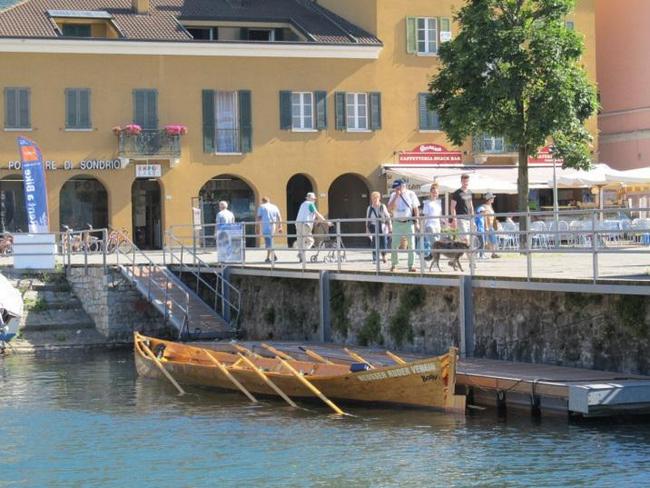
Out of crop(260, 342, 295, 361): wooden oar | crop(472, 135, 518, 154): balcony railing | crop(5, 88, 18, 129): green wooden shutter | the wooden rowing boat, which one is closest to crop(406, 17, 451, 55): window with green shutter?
crop(472, 135, 518, 154): balcony railing

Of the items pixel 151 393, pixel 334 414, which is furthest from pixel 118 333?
pixel 334 414

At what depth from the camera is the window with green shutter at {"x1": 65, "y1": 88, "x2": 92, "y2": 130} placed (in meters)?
47.0

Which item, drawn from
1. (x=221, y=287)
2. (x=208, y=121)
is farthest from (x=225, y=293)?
(x=208, y=121)

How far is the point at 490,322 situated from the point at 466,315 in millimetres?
491

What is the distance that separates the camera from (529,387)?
20688 millimetres

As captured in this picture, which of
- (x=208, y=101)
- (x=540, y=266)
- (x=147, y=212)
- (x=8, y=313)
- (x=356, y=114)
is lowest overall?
(x=8, y=313)

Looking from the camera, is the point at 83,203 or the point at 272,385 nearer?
the point at 272,385

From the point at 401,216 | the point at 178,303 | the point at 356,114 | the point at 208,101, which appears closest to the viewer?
the point at 401,216

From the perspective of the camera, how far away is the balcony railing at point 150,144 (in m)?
47.4

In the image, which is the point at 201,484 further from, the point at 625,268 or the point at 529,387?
the point at 625,268

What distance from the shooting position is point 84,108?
4712 cm

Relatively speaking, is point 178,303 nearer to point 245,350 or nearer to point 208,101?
point 245,350

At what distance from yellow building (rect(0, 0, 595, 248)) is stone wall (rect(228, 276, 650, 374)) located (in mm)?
17406

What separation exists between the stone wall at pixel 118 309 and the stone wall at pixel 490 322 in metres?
4.99
